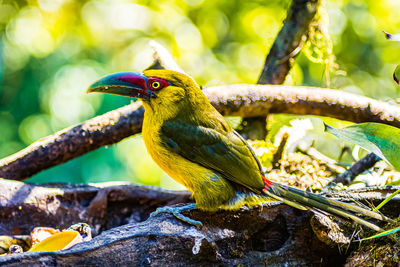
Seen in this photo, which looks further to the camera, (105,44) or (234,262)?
(105,44)

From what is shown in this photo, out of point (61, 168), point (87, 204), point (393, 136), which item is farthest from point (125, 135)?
point (61, 168)

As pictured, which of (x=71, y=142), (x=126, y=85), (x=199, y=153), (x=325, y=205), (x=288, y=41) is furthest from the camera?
(x=288, y=41)

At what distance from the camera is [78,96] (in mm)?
5609

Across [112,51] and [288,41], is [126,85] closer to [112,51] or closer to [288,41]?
[288,41]

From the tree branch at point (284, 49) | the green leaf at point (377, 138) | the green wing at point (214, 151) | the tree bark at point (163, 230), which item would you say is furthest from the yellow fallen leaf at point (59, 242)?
the tree branch at point (284, 49)

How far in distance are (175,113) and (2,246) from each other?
43.1 inches

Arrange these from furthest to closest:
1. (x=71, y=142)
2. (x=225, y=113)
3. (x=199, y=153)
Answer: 1. (x=225, y=113)
2. (x=71, y=142)
3. (x=199, y=153)

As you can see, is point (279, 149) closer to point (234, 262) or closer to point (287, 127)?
point (287, 127)

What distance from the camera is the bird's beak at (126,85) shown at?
2.52 meters

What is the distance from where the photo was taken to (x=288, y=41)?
370 cm

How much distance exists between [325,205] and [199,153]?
2.24ft

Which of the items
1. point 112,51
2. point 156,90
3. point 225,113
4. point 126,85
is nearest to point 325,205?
point 156,90

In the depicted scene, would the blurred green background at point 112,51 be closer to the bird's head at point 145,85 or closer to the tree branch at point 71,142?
the tree branch at point 71,142

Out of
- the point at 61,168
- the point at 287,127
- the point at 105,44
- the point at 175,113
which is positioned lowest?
the point at 61,168
